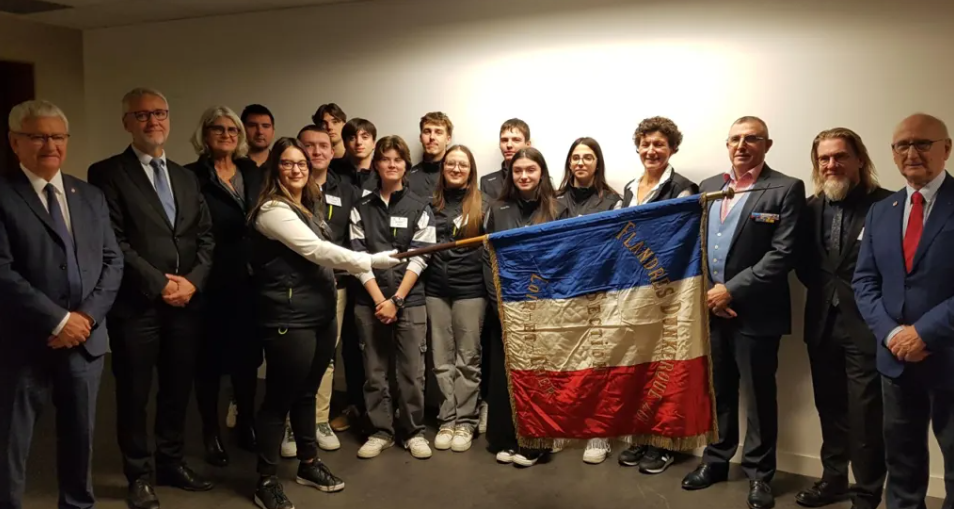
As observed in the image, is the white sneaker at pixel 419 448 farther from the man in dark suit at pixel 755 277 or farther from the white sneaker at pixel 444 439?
the man in dark suit at pixel 755 277

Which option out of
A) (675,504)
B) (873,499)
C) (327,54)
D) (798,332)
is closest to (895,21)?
(798,332)

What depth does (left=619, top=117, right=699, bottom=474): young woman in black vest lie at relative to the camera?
11.2 ft

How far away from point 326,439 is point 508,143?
196cm

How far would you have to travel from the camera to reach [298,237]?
9.21ft

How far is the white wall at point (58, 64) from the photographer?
17.4ft

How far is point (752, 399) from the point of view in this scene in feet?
10.4

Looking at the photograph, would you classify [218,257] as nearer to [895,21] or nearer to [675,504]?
[675,504]

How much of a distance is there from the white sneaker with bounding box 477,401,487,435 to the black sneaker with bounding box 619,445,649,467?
81 centimetres

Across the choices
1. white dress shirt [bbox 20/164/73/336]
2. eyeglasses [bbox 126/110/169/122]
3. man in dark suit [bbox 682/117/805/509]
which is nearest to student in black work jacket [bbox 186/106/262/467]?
eyeglasses [bbox 126/110/169/122]

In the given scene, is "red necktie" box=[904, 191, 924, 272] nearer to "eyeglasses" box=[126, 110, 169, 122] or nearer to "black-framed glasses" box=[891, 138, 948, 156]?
"black-framed glasses" box=[891, 138, 948, 156]

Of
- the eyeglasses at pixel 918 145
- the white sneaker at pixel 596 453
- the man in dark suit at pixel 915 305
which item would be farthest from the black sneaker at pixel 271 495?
the eyeglasses at pixel 918 145

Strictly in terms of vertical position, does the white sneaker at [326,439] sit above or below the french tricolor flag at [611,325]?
below

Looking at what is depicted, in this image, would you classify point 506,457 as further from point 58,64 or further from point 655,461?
point 58,64

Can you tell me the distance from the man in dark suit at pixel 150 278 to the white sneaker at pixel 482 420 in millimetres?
1597
